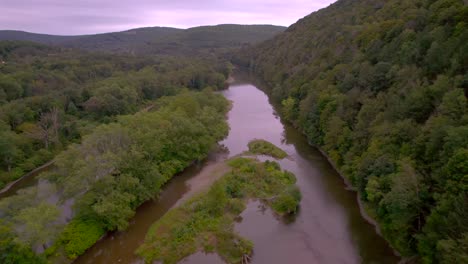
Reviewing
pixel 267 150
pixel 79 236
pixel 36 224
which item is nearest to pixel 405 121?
pixel 267 150

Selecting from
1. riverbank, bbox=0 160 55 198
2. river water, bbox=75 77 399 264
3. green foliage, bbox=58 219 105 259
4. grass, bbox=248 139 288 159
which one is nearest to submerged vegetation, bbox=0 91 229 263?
green foliage, bbox=58 219 105 259

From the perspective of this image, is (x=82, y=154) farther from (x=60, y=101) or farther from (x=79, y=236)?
(x=60, y=101)

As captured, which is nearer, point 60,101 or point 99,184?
point 99,184

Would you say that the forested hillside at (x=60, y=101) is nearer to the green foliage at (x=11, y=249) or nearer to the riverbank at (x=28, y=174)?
the riverbank at (x=28, y=174)

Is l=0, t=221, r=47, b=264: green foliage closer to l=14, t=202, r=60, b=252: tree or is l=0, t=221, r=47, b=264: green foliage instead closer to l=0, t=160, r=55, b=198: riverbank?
l=14, t=202, r=60, b=252: tree

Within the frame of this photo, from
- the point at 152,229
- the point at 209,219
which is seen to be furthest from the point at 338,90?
the point at 152,229
